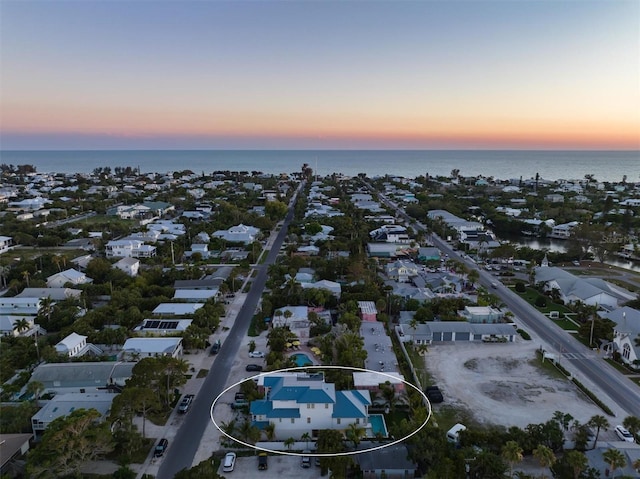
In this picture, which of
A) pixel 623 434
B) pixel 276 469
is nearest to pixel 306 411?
pixel 276 469

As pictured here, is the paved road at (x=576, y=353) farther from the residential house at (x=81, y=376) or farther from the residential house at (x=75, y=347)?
the residential house at (x=75, y=347)

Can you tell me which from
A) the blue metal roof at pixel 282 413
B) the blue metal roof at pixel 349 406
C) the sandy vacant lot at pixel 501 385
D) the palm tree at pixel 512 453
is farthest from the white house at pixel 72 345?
the palm tree at pixel 512 453

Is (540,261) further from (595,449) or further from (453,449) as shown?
(453,449)

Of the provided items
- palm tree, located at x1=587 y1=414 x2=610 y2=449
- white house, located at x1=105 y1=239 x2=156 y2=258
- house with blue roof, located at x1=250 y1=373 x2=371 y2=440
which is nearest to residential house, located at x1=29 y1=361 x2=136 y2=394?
house with blue roof, located at x1=250 y1=373 x2=371 y2=440

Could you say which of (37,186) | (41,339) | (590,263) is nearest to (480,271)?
(590,263)

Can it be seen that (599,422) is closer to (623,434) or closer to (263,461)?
(623,434)

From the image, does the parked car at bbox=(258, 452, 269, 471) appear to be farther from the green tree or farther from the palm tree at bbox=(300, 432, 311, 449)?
the green tree
